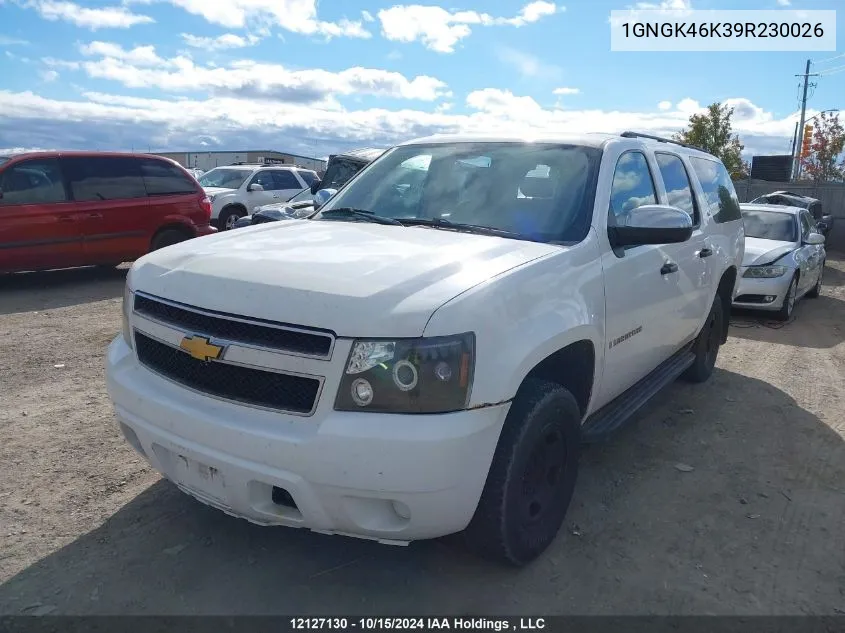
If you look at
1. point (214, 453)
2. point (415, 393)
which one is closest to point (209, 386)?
point (214, 453)

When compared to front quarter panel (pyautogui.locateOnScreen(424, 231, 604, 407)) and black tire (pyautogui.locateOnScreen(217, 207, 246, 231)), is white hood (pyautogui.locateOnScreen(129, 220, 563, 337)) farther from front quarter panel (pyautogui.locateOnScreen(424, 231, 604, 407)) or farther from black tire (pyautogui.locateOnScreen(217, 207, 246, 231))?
black tire (pyautogui.locateOnScreen(217, 207, 246, 231))

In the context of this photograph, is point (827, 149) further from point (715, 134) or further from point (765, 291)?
point (765, 291)

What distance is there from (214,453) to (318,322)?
0.64 meters

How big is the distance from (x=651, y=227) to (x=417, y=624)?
2082mm

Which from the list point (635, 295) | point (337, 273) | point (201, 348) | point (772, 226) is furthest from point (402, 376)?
point (772, 226)

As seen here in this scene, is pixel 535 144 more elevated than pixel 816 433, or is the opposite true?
pixel 535 144

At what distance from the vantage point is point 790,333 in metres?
8.21

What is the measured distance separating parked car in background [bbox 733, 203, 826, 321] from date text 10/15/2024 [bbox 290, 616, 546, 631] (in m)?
6.64

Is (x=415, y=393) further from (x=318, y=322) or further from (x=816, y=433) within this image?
(x=816, y=433)

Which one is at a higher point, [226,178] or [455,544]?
[226,178]

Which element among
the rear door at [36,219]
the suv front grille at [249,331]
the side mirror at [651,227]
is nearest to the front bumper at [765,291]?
the side mirror at [651,227]

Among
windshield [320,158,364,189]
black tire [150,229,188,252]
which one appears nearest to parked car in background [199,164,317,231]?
windshield [320,158,364,189]

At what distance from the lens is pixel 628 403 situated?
3779mm

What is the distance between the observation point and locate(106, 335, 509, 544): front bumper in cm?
227
